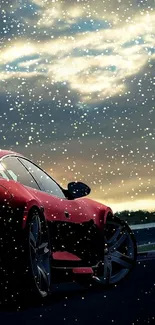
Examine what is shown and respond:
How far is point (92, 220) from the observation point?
32.9 ft

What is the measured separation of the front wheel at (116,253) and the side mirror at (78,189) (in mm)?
770

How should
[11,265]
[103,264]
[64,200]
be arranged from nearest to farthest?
[11,265]
[64,200]
[103,264]

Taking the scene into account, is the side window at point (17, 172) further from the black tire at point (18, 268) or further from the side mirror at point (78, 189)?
the side mirror at point (78, 189)

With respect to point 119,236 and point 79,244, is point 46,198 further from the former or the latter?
point 119,236

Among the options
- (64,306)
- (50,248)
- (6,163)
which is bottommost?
(64,306)

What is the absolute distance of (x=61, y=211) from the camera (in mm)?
9102

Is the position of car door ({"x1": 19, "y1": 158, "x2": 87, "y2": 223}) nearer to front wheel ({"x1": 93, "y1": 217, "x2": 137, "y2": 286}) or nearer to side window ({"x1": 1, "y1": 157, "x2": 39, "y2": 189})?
side window ({"x1": 1, "y1": 157, "x2": 39, "y2": 189})

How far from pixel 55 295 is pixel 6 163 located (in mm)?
1958

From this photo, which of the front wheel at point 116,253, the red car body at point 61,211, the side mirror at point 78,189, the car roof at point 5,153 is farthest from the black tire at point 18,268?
the front wheel at point 116,253

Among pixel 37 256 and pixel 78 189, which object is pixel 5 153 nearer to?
pixel 37 256

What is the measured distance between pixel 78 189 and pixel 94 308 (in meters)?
1.70

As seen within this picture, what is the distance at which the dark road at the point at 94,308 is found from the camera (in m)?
7.56

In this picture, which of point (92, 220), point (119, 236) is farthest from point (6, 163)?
point (119, 236)

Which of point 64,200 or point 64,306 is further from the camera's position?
point 64,200
